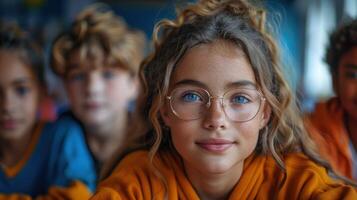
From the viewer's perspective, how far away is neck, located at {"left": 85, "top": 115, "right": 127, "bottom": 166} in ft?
5.88

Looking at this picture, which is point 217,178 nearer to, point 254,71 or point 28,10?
point 254,71

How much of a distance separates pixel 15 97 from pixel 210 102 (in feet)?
2.91

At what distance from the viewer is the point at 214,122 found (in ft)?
3.16

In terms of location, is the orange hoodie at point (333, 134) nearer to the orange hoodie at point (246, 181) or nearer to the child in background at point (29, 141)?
the orange hoodie at point (246, 181)

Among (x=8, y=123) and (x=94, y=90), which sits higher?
(x=94, y=90)

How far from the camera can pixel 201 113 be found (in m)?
0.99

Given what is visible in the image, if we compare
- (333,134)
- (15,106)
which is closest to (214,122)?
(333,134)

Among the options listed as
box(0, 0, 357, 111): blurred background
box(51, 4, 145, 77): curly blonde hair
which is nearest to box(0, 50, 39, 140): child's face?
box(51, 4, 145, 77): curly blonde hair

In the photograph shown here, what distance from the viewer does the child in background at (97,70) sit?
1.72 metres

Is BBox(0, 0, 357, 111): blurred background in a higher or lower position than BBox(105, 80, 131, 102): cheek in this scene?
higher

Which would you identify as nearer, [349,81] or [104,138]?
[349,81]

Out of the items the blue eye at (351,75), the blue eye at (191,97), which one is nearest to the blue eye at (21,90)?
the blue eye at (191,97)

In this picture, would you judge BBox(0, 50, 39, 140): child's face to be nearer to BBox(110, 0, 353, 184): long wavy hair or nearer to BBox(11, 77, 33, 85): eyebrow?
BBox(11, 77, 33, 85): eyebrow

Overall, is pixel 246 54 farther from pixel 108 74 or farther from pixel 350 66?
pixel 108 74
